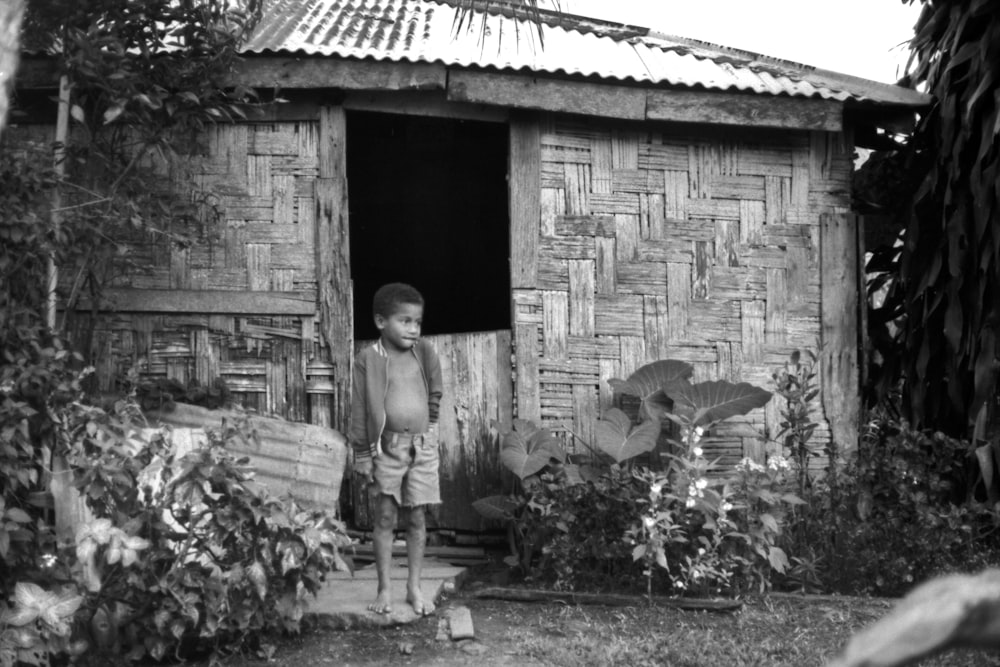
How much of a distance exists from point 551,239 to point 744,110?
4.49 feet

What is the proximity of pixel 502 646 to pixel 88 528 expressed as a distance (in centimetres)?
184

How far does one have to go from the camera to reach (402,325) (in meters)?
4.94

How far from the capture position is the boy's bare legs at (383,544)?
16.2 ft

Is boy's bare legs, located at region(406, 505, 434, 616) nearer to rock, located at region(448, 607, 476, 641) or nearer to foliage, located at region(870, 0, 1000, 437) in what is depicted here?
rock, located at region(448, 607, 476, 641)

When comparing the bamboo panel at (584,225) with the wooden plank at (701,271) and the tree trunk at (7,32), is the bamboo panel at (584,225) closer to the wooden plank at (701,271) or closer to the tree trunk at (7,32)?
the wooden plank at (701,271)

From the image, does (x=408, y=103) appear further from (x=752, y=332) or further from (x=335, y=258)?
(x=752, y=332)

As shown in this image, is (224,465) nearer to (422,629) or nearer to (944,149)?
(422,629)

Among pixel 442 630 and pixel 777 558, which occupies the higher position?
pixel 777 558

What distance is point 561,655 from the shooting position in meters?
4.56

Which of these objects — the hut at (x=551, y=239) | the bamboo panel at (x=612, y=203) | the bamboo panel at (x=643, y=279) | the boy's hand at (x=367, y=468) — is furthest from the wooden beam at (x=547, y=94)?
the boy's hand at (x=367, y=468)

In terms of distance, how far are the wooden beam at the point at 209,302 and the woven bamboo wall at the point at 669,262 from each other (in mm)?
1328

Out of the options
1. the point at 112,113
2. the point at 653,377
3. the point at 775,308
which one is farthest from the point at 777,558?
the point at 112,113

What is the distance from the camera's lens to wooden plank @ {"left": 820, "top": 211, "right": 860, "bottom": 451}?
6500 millimetres

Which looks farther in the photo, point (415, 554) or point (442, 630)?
point (415, 554)
